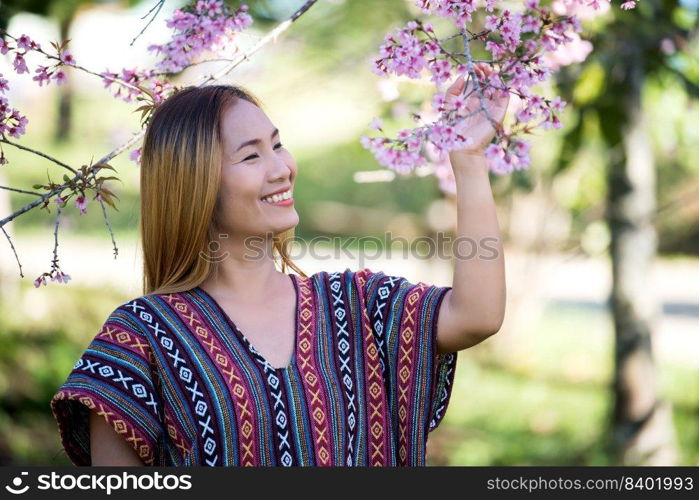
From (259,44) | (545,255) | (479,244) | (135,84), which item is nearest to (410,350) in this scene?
(479,244)

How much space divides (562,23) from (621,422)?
9.21 feet

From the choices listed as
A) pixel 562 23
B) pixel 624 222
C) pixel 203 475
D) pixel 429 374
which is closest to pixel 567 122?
pixel 624 222

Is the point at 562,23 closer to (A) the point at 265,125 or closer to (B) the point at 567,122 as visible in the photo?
(A) the point at 265,125

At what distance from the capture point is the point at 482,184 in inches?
64.8

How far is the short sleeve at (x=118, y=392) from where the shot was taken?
1.59m

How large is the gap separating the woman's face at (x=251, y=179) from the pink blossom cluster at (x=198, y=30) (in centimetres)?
29

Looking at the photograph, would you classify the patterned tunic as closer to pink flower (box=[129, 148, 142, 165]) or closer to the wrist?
the wrist

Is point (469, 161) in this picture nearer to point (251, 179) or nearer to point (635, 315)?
point (251, 179)

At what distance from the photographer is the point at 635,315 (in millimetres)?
4035

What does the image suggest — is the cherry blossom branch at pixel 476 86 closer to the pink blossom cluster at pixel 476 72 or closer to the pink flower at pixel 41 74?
the pink blossom cluster at pixel 476 72

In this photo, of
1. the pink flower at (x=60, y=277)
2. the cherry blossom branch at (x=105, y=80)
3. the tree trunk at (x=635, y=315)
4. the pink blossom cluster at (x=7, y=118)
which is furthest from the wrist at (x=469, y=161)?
the tree trunk at (x=635, y=315)

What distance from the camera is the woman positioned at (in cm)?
163

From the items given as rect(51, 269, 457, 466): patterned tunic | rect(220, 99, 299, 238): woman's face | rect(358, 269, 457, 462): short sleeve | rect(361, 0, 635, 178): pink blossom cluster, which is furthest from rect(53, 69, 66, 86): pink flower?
rect(358, 269, 457, 462): short sleeve

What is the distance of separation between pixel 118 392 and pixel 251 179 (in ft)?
1.64
